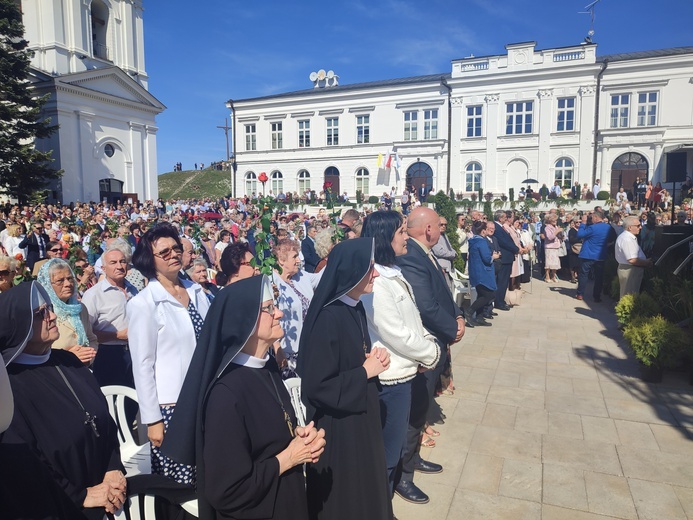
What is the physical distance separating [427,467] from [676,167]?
10.1 m

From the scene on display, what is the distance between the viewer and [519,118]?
34406mm

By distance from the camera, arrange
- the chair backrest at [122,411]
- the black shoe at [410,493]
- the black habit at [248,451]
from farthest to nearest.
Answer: the black shoe at [410,493] → the chair backrest at [122,411] → the black habit at [248,451]

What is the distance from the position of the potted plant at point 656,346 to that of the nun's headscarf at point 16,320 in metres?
6.51

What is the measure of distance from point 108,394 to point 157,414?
0.64 metres

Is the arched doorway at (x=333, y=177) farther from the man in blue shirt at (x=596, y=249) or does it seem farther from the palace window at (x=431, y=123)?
the man in blue shirt at (x=596, y=249)

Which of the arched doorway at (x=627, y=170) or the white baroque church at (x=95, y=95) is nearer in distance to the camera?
the white baroque church at (x=95, y=95)

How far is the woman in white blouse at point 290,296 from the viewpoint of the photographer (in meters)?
4.38

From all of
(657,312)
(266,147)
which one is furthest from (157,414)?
(266,147)

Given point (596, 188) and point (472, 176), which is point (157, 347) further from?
point (472, 176)


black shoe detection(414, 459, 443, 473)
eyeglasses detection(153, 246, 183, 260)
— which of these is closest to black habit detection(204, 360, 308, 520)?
eyeglasses detection(153, 246, 183, 260)

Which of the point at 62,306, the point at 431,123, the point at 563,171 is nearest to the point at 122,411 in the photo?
the point at 62,306

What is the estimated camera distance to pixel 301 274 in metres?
4.98

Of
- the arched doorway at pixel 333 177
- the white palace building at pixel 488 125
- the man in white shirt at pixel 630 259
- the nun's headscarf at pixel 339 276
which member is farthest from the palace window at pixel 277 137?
the nun's headscarf at pixel 339 276

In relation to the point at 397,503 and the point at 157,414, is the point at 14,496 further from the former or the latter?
the point at 397,503
